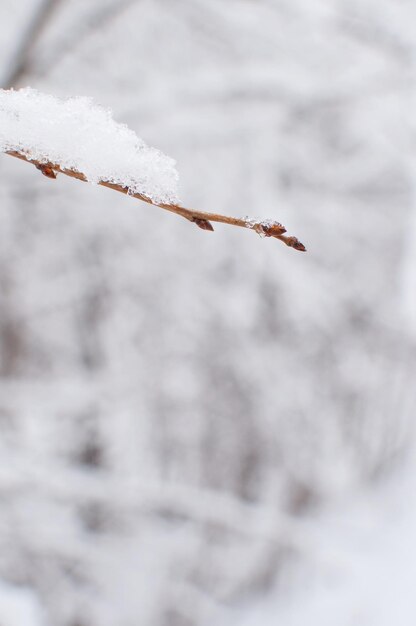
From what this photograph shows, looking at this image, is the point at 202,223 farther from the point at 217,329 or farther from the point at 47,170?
the point at 217,329

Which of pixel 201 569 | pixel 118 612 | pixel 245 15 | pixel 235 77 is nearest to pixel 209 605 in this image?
pixel 201 569

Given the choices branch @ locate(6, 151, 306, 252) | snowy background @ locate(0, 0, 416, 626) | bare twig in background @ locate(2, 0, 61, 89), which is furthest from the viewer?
snowy background @ locate(0, 0, 416, 626)

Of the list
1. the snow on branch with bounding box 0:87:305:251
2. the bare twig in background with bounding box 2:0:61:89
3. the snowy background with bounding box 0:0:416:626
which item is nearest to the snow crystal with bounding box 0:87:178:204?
the snow on branch with bounding box 0:87:305:251

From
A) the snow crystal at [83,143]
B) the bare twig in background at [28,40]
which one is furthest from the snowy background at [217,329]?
the snow crystal at [83,143]

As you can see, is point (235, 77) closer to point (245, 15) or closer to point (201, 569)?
point (245, 15)

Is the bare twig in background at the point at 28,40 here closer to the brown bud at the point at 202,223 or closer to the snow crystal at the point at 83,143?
the snow crystal at the point at 83,143

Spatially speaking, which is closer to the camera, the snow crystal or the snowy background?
the snow crystal

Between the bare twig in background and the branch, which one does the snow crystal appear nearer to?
the branch

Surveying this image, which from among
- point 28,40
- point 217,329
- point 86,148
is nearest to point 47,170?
point 86,148
